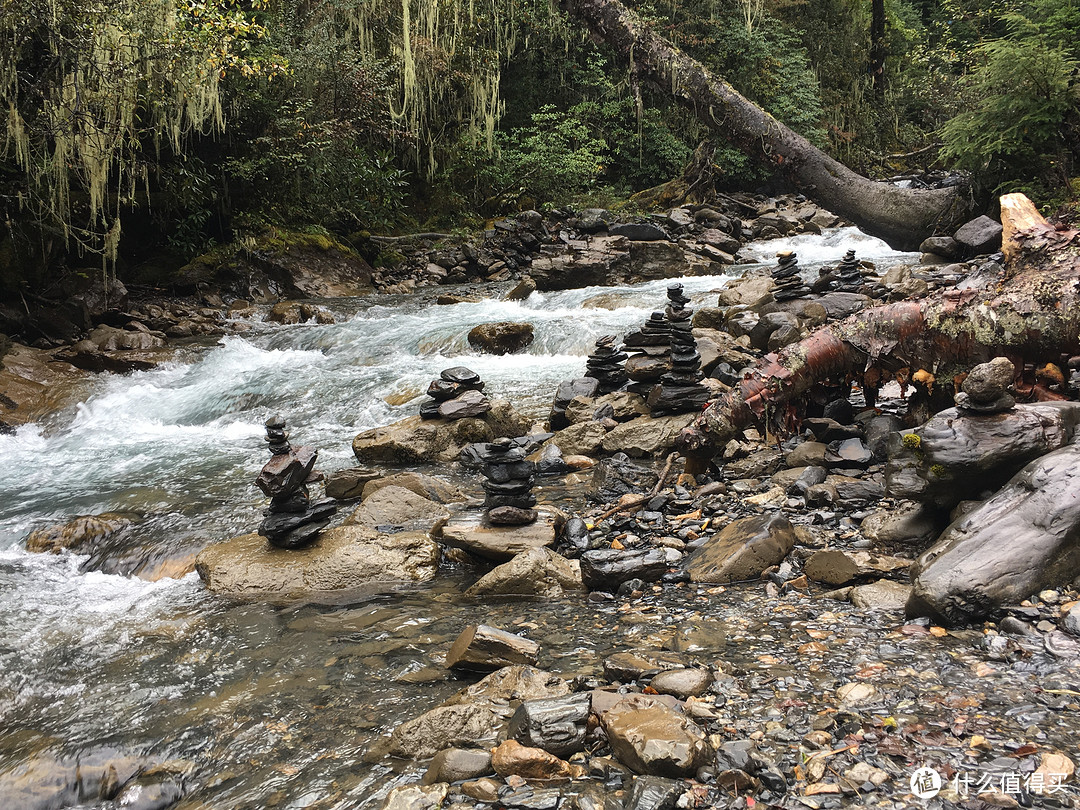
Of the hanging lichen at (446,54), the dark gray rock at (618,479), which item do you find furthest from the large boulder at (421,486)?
the hanging lichen at (446,54)

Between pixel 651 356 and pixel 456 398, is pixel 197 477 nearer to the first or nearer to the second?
pixel 456 398

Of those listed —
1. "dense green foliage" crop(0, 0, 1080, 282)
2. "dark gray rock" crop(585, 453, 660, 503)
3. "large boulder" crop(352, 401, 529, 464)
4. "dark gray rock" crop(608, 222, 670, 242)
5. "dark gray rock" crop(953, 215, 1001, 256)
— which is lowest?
"large boulder" crop(352, 401, 529, 464)

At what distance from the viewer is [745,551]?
4129 mm

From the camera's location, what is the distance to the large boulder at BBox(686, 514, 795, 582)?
4090 millimetres

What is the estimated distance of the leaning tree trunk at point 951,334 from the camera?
4707 millimetres

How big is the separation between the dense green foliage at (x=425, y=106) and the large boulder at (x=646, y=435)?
304 inches

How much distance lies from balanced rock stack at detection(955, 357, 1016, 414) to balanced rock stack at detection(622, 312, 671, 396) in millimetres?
3872

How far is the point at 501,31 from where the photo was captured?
912 inches

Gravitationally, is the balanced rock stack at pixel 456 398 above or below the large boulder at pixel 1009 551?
below

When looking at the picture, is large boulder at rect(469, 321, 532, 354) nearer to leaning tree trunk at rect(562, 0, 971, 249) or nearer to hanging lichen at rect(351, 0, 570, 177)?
leaning tree trunk at rect(562, 0, 971, 249)

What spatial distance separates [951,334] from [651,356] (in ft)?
10.2

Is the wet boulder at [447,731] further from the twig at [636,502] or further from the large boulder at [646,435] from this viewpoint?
the large boulder at [646,435]

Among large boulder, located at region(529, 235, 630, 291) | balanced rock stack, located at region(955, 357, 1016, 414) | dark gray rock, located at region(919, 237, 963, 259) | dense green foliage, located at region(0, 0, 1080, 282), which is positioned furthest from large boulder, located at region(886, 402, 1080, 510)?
large boulder, located at region(529, 235, 630, 291)

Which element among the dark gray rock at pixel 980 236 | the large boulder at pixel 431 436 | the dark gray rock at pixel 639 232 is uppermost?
the dark gray rock at pixel 980 236
